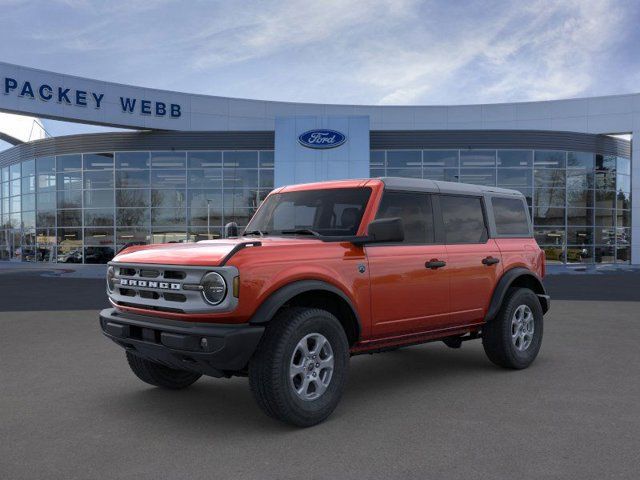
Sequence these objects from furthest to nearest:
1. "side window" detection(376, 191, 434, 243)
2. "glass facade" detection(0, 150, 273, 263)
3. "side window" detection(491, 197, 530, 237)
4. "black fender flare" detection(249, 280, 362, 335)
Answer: "glass facade" detection(0, 150, 273, 263)
"side window" detection(491, 197, 530, 237)
"side window" detection(376, 191, 434, 243)
"black fender flare" detection(249, 280, 362, 335)

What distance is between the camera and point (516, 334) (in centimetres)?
627

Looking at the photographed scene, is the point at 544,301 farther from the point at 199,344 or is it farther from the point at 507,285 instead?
the point at 199,344

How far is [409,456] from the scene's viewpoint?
149 inches

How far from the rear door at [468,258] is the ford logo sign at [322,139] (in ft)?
64.9

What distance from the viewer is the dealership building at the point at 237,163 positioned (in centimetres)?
2586

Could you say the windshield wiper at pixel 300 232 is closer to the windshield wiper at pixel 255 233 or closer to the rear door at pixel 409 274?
the windshield wiper at pixel 255 233

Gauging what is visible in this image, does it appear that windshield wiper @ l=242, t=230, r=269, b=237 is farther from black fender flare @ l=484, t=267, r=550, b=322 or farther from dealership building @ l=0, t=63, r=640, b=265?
dealership building @ l=0, t=63, r=640, b=265

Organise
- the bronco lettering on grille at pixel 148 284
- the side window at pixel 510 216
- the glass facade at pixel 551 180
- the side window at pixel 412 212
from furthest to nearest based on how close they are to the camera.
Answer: the glass facade at pixel 551 180 → the side window at pixel 510 216 → the side window at pixel 412 212 → the bronco lettering on grille at pixel 148 284

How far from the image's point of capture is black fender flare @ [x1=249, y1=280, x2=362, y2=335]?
4.14 meters

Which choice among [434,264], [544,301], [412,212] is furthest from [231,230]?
[544,301]

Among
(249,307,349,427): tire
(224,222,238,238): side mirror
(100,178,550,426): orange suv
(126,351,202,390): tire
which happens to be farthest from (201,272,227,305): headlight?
(224,222,238,238): side mirror

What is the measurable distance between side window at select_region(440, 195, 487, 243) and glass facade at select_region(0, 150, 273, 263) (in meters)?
21.3

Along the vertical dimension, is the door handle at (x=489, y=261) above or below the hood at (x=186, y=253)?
below

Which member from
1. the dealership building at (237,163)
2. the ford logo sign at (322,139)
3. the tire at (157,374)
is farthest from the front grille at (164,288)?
the ford logo sign at (322,139)
